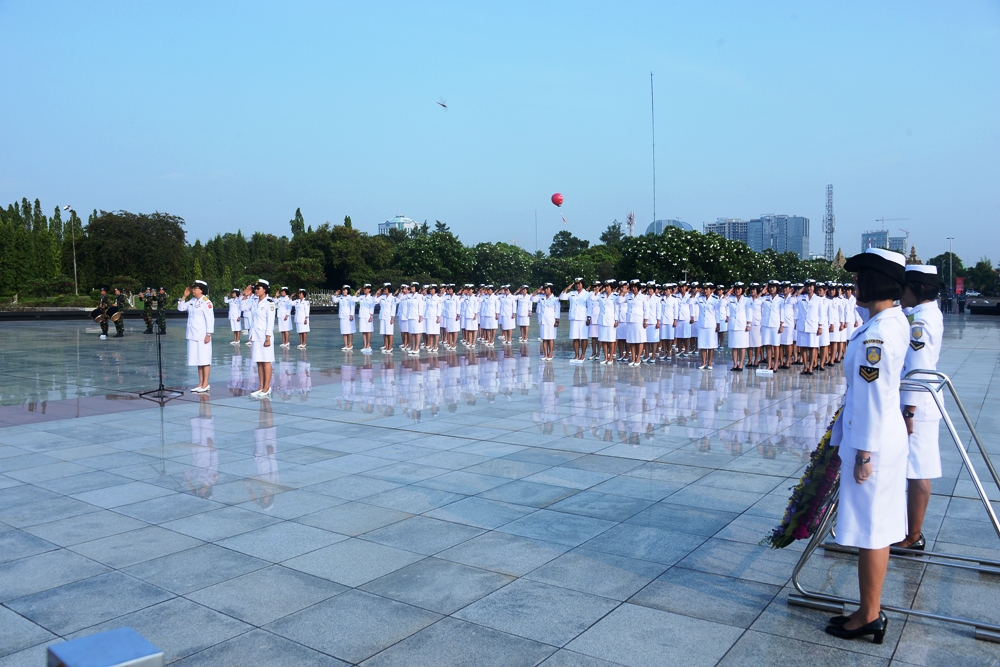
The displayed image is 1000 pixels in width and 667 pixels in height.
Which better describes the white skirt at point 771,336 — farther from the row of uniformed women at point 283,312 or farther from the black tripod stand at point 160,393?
the row of uniformed women at point 283,312

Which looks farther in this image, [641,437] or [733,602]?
[641,437]

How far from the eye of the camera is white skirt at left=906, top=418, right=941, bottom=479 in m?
4.45

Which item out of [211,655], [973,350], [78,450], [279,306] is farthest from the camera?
[279,306]

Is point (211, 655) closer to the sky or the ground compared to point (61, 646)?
closer to the ground

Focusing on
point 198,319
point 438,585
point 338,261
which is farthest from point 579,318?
point 338,261

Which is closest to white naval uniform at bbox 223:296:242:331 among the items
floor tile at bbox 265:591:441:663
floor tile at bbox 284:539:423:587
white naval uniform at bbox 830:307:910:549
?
floor tile at bbox 284:539:423:587

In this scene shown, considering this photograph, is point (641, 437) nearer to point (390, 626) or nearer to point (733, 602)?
point (733, 602)

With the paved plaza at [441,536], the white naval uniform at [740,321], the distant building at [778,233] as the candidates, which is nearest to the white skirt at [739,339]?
the white naval uniform at [740,321]

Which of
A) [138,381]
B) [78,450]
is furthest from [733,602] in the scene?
[138,381]

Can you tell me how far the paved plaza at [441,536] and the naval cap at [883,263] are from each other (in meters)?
1.71

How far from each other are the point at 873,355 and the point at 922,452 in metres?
1.42

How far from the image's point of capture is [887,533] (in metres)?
3.45

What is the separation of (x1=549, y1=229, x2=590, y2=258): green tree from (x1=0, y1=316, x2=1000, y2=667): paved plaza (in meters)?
63.2

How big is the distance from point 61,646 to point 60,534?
150 inches
